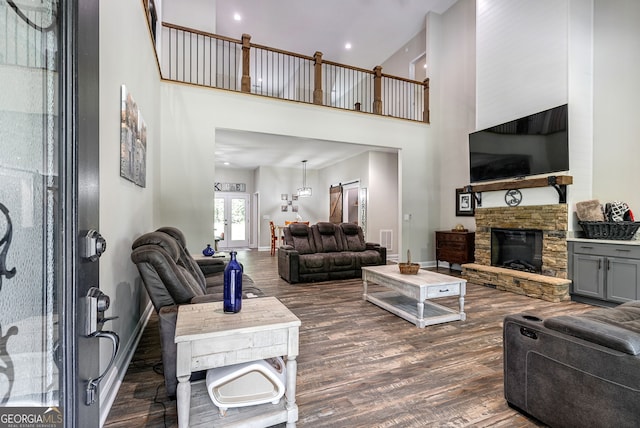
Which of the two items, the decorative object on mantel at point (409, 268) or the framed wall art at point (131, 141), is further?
the decorative object on mantel at point (409, 268)

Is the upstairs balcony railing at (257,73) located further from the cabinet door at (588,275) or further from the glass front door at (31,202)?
the glass front door at (31,202)

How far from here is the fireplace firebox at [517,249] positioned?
4.65 metres

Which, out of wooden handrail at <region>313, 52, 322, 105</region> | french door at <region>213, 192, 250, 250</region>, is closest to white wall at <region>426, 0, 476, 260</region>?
wooden handrail at <region>313, 52, 322, 105</region>

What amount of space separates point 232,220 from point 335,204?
13.2 ft

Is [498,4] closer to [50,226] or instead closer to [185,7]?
[185,7]

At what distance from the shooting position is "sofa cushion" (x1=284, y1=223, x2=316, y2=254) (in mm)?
5547

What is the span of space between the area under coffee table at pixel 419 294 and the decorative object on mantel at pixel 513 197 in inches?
96.3

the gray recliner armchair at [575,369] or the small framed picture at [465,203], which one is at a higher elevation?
the small framed picture at [465,203]

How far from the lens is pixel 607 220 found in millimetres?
3889

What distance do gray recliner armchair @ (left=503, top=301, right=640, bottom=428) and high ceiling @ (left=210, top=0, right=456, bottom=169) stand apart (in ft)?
16.8

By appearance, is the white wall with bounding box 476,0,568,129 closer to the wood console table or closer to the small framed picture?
the small framed picture

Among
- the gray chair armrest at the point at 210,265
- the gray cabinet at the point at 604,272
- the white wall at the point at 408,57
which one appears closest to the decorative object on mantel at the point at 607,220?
the gray cabinet at the point at 604,272

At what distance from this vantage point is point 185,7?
214 inches

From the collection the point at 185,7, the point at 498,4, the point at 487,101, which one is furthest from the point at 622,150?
the point at 185,7
